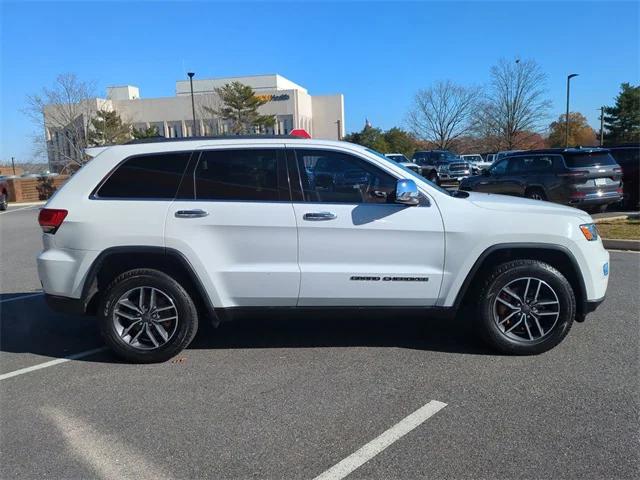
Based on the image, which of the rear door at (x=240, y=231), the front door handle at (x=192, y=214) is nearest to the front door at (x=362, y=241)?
the rear door at (x=240, y=231)

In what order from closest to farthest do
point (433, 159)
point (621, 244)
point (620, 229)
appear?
point (621, 244) < point (620, 229) < point (433, 159)

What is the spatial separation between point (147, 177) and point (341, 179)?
167cm

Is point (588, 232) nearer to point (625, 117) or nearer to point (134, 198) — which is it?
point (134, 198)

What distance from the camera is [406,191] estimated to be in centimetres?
415

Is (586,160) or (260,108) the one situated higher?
(260,108)

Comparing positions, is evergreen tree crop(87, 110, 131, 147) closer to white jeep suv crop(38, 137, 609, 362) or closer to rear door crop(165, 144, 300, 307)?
white jeep suv crop(38, 137, 609, 362)

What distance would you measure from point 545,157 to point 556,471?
37.8 ft

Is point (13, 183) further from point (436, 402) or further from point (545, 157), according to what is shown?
point (436, 402)

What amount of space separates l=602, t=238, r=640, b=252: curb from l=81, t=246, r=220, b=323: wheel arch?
8.09 metres

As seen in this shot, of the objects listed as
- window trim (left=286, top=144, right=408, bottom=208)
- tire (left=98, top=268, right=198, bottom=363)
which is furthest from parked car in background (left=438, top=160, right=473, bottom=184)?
tire (left=98, top=268, right=198, bottom=363)

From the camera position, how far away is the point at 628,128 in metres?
56.2

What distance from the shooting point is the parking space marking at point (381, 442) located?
2.87 meters

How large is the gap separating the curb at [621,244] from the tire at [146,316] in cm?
822

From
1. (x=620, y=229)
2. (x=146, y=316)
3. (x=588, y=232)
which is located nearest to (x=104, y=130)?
(x=620, y=229)
